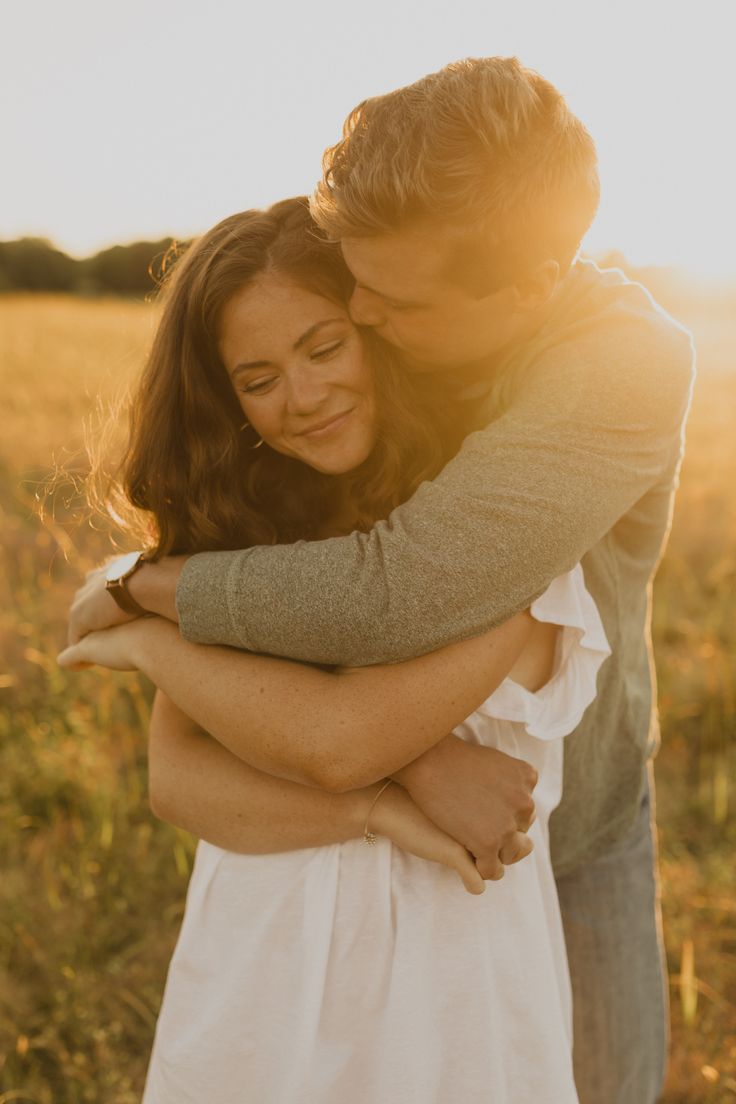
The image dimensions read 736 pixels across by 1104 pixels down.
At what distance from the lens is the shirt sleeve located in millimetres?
1530

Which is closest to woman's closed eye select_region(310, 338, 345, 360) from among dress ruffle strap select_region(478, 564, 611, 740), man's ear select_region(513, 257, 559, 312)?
man's ear select_region(513, 257, 559, 312)

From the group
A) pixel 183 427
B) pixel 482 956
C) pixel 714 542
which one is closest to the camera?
pixel 482 956

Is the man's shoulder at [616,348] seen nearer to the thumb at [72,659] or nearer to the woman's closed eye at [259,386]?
the woman's closed eye at [259,386]

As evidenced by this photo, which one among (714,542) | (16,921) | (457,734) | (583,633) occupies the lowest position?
(714,542)

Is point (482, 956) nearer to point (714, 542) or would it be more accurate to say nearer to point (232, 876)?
point (232, 876)

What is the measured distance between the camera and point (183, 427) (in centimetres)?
220

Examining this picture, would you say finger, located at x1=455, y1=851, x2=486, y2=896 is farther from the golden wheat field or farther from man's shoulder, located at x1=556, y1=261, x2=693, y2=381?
the golden wheat field

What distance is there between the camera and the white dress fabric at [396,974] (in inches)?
64.7

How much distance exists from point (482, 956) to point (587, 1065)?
37.3 inches

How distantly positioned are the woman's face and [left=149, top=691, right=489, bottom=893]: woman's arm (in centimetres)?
66

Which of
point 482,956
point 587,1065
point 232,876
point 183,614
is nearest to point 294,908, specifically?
point 232,876

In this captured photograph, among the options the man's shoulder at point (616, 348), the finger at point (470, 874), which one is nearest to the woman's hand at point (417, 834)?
the finger at point (470, 874)

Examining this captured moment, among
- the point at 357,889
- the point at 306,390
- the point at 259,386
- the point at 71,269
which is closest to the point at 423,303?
the point at 306,390

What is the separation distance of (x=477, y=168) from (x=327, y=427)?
0.66 meters
